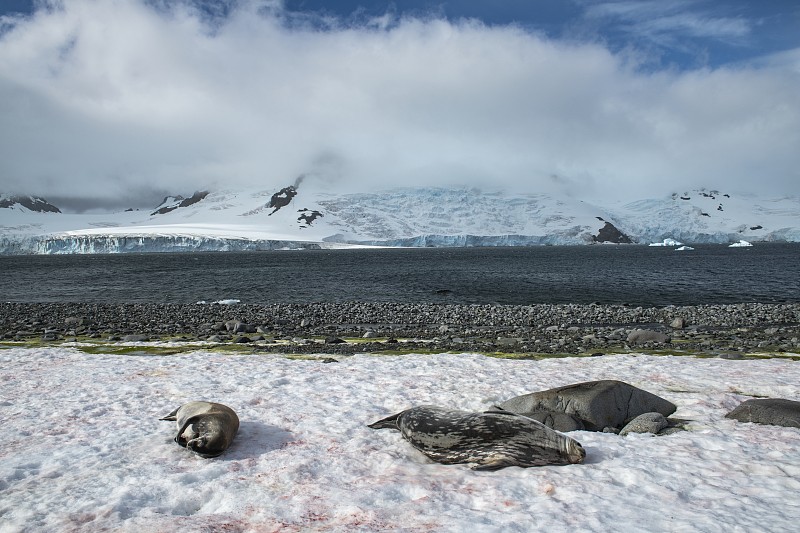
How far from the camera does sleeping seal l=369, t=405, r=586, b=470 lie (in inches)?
325

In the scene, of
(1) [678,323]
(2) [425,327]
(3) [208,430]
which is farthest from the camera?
(1) [678,323]

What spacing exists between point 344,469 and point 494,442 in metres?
2.30

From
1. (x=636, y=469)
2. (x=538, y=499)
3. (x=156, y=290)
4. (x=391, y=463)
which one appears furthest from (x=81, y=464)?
(x=156, y=290)

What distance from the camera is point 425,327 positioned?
29.6 metres

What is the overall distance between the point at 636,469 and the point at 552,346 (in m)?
14.0

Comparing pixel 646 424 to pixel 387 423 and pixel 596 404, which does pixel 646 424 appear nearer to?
pixel 596 404

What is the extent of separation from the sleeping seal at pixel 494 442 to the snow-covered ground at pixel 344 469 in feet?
0.74

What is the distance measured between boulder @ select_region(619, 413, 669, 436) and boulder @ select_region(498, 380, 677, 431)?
405mm

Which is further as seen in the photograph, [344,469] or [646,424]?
[646,424]

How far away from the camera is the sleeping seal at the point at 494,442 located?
27.1ft

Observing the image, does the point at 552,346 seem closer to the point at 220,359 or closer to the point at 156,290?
the point at 220,359

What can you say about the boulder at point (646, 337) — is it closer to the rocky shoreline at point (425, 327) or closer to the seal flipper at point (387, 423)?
the rocky shoreline at point (425, 327)

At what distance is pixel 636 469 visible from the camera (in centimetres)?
807

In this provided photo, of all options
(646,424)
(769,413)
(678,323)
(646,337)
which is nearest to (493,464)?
(646,424)
